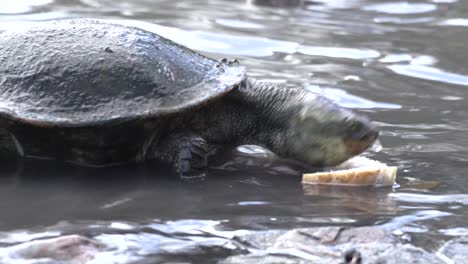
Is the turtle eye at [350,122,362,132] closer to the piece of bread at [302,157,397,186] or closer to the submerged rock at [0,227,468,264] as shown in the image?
the piece of bread at [302,157,397,186]

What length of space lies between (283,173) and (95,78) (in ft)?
3.27

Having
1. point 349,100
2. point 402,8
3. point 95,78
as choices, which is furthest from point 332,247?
point 402,8

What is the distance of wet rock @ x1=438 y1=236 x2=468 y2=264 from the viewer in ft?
9.95

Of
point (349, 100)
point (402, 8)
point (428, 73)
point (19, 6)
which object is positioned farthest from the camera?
point (402, 8)

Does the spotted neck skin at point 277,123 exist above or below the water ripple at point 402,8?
below

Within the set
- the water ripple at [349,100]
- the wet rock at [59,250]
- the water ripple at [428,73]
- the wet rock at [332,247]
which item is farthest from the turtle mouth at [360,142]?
the water ripple at [428,73]

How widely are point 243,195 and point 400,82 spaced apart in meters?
2.84

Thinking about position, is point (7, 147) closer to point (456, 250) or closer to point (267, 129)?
point (267, 129)

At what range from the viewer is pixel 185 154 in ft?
13.7

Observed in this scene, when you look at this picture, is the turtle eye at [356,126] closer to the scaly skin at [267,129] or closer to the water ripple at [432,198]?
the scaly skin at [267,129]

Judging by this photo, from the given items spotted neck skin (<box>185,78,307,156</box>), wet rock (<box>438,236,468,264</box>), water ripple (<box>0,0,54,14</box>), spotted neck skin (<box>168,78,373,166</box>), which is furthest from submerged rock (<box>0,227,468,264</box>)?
water ripple (<box>0,0,54,14</box>)

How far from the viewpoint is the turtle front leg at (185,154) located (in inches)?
165

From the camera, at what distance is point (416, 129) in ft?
16.9

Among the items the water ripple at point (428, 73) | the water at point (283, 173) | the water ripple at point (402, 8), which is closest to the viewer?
the water at point (283, 173)
